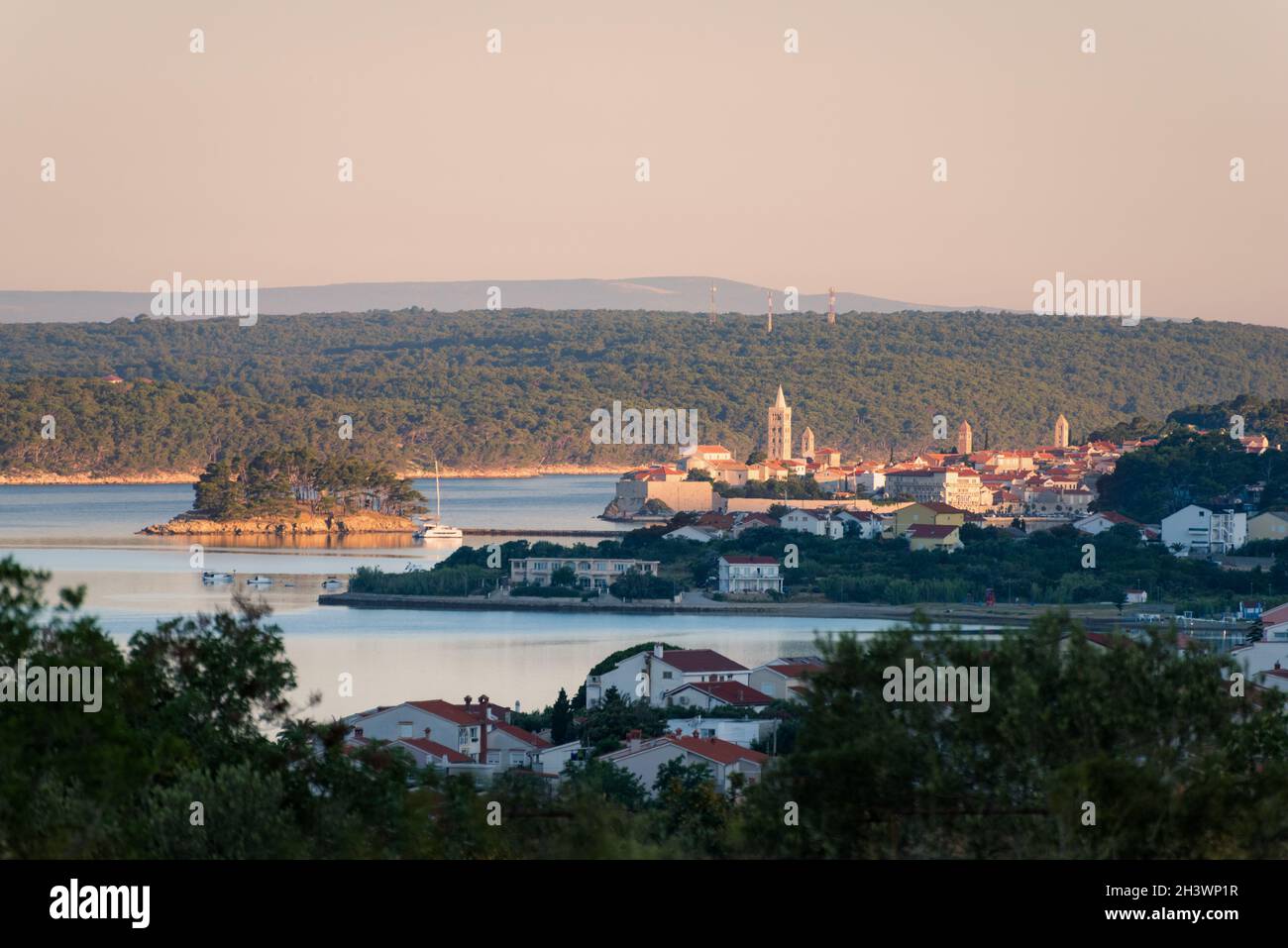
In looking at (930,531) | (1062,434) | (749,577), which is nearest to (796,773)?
(749,577)

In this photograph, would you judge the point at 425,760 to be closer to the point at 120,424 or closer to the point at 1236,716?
the point at 1236,716

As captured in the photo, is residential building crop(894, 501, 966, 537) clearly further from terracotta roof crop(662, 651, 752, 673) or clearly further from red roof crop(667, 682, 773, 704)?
red roof crop(667, 682, 773, 704)

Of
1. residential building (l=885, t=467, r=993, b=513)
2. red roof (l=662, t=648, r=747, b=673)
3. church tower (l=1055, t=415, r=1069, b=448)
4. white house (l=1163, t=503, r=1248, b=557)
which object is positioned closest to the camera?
red roof (l=662, t=648, r=747, b=673)

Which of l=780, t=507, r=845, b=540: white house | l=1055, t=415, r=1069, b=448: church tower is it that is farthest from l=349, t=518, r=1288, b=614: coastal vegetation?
l=1055, t=415, r=1069, b=448: church tower

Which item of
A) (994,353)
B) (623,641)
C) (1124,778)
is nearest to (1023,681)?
(1124,778)

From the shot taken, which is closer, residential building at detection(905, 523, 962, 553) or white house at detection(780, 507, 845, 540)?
residential building at detection(905, 523, 962, 553)

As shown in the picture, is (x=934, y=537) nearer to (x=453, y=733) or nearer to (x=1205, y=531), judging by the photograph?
(x=1205, y=531)
